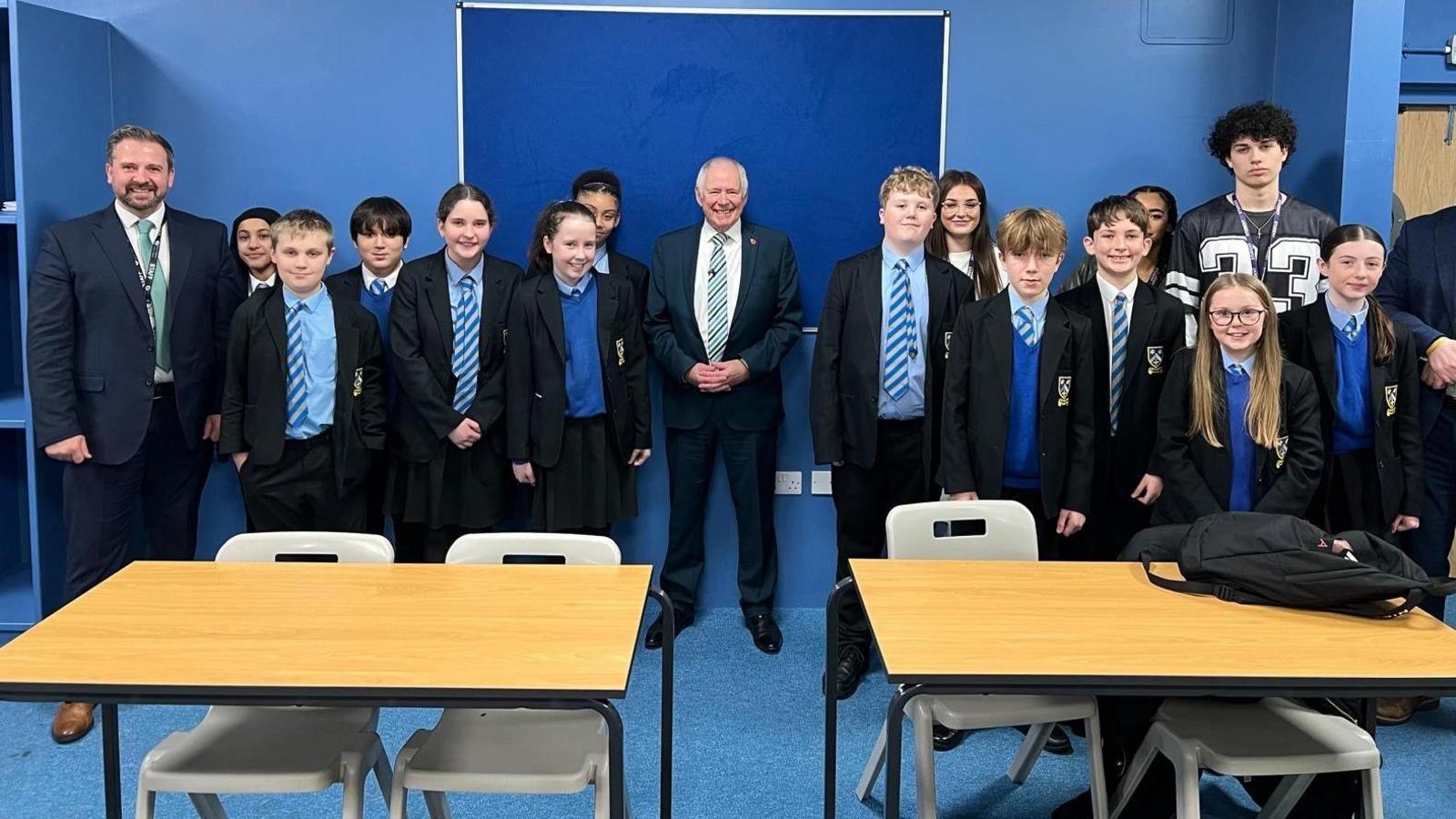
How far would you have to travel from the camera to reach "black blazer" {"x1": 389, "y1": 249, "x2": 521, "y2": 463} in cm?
382

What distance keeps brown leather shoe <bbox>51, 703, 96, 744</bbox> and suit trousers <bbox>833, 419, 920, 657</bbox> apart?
2.32m

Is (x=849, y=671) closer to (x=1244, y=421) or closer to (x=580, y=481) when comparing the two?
(x=580, y=481)

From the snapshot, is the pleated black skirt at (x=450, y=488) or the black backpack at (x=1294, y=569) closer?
the black backpack at (x=1294, y=569)

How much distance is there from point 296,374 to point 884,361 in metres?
1.88

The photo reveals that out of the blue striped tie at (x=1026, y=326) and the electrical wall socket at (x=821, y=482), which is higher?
the blue striped tie at (x=1026, y=326)

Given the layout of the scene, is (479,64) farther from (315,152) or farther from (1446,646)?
(1446,646)

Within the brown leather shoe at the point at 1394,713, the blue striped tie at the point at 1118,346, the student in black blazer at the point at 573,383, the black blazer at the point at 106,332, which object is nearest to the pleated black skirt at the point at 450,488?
the student in black blazer at the point at 573,383

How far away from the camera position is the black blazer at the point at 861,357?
3.83m

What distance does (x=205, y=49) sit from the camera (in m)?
4.31

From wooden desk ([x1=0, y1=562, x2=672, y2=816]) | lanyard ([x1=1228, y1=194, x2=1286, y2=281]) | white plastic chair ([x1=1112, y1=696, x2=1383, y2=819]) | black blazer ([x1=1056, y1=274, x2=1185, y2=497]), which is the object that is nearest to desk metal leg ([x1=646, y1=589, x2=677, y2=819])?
wooden desk ([x1=0, y1=562, x2=672, y2=816])

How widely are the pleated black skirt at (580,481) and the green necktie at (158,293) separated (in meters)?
1.27

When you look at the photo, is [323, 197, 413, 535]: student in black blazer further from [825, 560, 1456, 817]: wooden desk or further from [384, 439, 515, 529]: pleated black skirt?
[825, 560, 1456, 817]: wooden desk

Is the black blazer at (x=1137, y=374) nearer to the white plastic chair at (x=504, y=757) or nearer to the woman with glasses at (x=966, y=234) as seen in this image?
the woman with glasses at (x=966, y=234)

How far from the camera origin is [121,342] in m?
3.68
